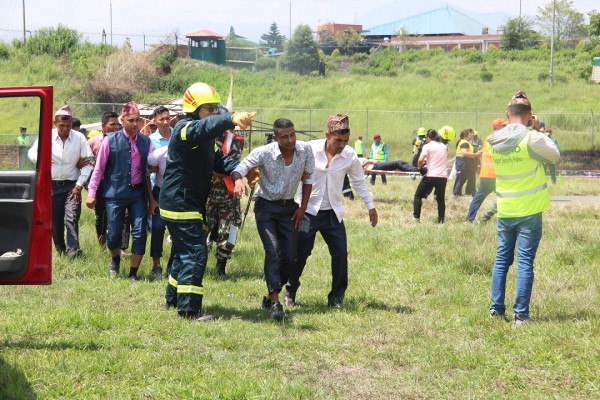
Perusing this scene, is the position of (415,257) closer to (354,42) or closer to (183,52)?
(183,52)

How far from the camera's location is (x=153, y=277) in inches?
372

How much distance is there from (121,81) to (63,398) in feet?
149

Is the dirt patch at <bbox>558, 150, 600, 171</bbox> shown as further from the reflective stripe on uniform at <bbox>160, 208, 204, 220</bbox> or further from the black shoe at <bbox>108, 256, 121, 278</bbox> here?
the reflective stripe on uniform at <bbox>160, 208, 204, 220</bbox>

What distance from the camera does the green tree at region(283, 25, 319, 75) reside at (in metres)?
60.2

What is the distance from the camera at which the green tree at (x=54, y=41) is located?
57.8 meters

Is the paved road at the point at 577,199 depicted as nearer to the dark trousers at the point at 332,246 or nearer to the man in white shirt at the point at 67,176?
the man in white shirt at the point at 67,176

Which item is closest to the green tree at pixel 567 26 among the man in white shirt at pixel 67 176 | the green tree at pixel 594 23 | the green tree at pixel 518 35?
the green tree at pixel 518 35

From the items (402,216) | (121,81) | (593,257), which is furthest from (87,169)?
(121,81)

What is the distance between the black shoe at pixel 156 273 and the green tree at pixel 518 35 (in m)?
68.9

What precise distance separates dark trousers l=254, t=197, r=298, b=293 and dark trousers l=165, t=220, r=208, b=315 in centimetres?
54

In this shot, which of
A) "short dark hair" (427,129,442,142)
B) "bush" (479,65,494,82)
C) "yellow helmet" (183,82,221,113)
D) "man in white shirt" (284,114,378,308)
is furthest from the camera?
"bush" (479,65,494,82)

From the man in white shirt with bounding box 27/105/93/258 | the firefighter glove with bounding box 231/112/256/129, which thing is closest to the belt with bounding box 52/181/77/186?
the man in white shirt with bounding box 27/105/93/258

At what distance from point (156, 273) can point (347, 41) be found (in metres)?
76.2

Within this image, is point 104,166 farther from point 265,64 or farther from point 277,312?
point 265,64
